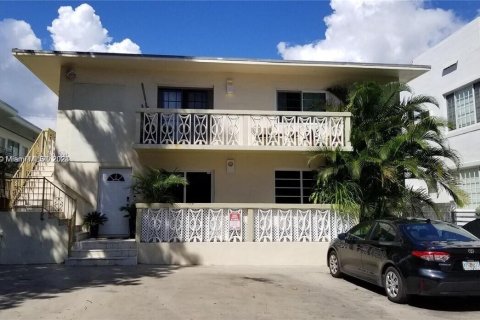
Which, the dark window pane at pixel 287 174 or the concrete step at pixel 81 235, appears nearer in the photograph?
the concrete step at pixel 81 235

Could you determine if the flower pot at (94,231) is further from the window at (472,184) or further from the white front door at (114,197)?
the window at (472,184)

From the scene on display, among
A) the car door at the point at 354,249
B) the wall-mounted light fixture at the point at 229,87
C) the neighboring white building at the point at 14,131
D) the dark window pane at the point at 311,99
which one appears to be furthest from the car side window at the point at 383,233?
the neighboring white building at the point at 14,131

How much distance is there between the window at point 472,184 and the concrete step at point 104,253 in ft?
37.5

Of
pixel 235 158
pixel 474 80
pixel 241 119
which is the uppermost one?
pixel 474 80

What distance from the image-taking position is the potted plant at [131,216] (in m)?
13.8

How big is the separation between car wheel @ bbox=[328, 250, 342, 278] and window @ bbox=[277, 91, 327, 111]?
6346 millimetres

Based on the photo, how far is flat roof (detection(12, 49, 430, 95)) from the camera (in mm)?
14133

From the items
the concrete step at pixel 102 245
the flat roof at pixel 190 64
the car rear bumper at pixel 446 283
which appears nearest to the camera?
the car rear bumper at pixel 446 283

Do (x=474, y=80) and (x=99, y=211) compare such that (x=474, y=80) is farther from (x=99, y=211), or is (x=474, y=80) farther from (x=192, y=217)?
(x=99, y=211)

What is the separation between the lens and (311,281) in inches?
400

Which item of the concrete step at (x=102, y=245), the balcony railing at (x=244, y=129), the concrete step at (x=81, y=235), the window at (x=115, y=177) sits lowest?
the concrete step at (x=102, y=245)

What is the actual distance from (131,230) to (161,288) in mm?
5368

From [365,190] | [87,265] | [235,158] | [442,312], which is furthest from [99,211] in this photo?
[442,312]

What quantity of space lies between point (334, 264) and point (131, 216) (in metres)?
6.44
